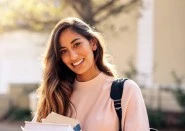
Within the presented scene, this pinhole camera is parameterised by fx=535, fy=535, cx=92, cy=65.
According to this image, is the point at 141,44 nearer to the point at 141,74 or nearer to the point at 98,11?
the point at 141,74

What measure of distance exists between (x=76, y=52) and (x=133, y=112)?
499 millimetres

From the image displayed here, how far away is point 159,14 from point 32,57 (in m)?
4.49

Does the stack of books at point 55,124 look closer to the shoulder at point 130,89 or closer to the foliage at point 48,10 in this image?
the shoulder at point 130,89

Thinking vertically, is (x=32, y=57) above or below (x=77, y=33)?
above

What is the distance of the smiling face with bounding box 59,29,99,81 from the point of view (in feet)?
10.1

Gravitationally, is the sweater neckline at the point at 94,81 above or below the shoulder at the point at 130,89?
above

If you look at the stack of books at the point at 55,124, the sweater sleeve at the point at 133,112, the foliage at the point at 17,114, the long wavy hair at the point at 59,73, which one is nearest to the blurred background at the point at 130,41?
the foliage at the point at 17,114

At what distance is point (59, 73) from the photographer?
3.29m

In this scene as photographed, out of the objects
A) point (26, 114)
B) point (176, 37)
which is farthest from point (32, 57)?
point (176, 37)

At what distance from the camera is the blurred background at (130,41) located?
35.6ft

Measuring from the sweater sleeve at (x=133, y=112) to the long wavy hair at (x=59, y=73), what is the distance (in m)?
0.36

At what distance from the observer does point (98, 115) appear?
2959 millimetres

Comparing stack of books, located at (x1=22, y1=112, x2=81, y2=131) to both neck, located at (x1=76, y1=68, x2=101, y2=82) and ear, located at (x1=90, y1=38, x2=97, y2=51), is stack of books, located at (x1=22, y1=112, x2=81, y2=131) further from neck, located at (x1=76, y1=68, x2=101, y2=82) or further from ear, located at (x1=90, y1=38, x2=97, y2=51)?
ear, located at (x1=90, y1=38, x2=97, y2=51)

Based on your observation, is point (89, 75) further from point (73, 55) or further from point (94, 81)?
point (73, 55)
